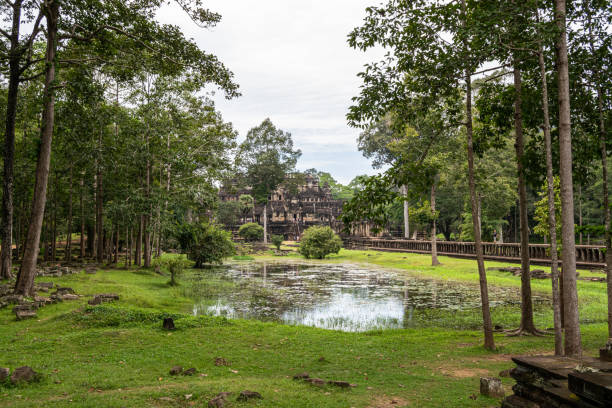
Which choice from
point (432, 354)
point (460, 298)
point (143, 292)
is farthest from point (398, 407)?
point (143, 292)

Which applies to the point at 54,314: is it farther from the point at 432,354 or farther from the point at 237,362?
the point at 432,354

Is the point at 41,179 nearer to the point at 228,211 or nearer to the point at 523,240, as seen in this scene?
the point at 523,240

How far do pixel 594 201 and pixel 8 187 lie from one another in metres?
43.2

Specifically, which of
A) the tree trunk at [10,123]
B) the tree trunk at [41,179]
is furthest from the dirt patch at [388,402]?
the tree trunk at [10,123]

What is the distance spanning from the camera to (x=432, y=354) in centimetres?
812

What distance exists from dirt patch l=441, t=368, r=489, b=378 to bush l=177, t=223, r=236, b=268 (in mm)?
23364

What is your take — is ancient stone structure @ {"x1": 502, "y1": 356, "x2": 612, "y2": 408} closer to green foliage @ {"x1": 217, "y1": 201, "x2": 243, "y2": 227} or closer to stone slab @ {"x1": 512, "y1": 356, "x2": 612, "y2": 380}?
stone slab @ {"x1": 512, "y1": 356, "x2": 612, "y2": 380}

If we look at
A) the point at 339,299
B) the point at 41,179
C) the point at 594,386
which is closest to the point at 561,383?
the point at 594,386

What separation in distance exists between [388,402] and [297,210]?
204 ft

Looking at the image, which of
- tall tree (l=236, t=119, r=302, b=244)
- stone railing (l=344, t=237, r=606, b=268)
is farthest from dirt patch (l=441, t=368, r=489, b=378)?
tall tree (l=236, t=119, r=302, b=244)

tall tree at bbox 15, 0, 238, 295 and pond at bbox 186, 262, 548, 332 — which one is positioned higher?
tall tree at bbox 15, 0, 238, 295

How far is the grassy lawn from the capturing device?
5391mm

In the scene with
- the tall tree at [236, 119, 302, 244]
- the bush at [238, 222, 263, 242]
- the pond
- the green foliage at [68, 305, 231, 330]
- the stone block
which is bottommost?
the pond

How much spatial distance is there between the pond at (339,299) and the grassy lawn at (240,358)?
1.55 m
